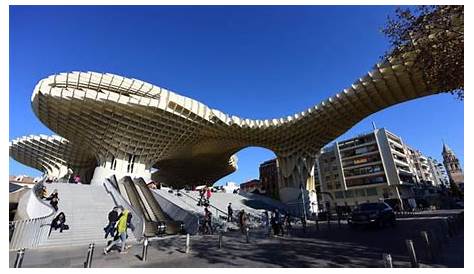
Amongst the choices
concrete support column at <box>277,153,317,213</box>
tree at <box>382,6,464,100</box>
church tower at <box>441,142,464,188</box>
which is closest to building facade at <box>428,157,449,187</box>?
church tower at <box>441,142,464,188</box>

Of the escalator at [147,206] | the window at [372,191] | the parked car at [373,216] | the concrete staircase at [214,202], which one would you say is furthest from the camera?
the window at [372,191]

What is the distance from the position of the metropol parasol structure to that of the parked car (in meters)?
11.7

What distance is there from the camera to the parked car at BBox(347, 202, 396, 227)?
14707 millimetres

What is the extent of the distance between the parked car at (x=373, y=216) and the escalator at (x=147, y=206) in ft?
37.3

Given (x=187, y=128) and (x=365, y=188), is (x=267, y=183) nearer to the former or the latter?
(x=365, y=188)

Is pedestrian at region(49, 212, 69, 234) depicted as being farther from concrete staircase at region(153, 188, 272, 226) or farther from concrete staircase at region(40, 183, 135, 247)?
concrete staircase at region(153, 188, 272, 226)

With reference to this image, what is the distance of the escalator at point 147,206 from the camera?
17.0 meters

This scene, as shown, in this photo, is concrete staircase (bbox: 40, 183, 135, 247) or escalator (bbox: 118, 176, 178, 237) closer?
concrete staircase (bbox: 40, 183, 135, 247)

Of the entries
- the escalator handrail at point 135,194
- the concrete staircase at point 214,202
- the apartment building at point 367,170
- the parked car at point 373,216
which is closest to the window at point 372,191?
the apartment building at point 367,170

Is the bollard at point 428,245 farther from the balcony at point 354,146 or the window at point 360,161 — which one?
the balcony at point 354,146

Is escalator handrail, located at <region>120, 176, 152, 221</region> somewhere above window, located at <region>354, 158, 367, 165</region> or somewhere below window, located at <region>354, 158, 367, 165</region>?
below

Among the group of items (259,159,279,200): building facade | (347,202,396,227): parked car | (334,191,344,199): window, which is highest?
(259,159,279,200): building facade
